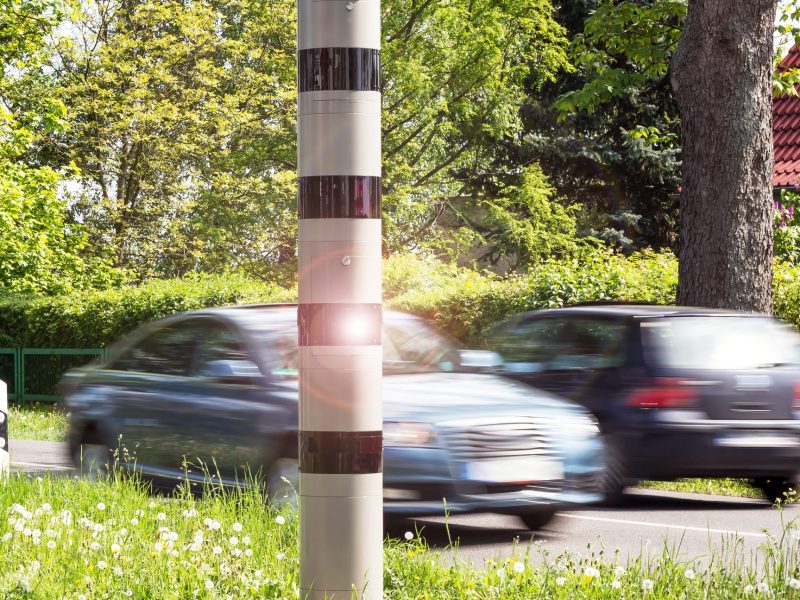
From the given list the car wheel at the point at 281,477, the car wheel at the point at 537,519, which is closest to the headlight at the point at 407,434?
the car wheel at the point at 281,477

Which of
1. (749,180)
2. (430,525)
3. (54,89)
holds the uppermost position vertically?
(54,89)

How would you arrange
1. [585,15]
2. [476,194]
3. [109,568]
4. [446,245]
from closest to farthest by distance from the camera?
1. [109,568]
2. [585,15]
3. [476,194]
4. [446,245]

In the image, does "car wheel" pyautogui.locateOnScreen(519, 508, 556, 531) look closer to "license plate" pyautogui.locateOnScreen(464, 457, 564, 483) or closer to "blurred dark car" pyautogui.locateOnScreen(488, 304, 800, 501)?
"license plate" pyautogui.locateOnScreen(464, 457, 564, 483)

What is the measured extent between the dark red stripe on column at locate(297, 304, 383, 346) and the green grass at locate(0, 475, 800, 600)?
153 cm

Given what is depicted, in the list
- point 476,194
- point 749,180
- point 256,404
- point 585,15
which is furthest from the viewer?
point 476,194

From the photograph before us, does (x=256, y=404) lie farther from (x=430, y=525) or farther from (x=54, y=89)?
(x=54, y=89)

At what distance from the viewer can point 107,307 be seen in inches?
1002

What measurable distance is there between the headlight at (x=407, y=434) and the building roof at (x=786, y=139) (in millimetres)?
18755

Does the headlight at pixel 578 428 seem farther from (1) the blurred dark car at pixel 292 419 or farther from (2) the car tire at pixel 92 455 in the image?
(2) the car tire at pixel 92 455

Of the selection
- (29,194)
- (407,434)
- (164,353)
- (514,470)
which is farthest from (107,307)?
(514,470)

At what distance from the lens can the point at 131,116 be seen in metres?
35.9

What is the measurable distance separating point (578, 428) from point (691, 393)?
1664 mm

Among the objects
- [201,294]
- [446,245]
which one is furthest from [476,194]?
[201,294]

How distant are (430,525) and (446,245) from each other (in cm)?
3513
